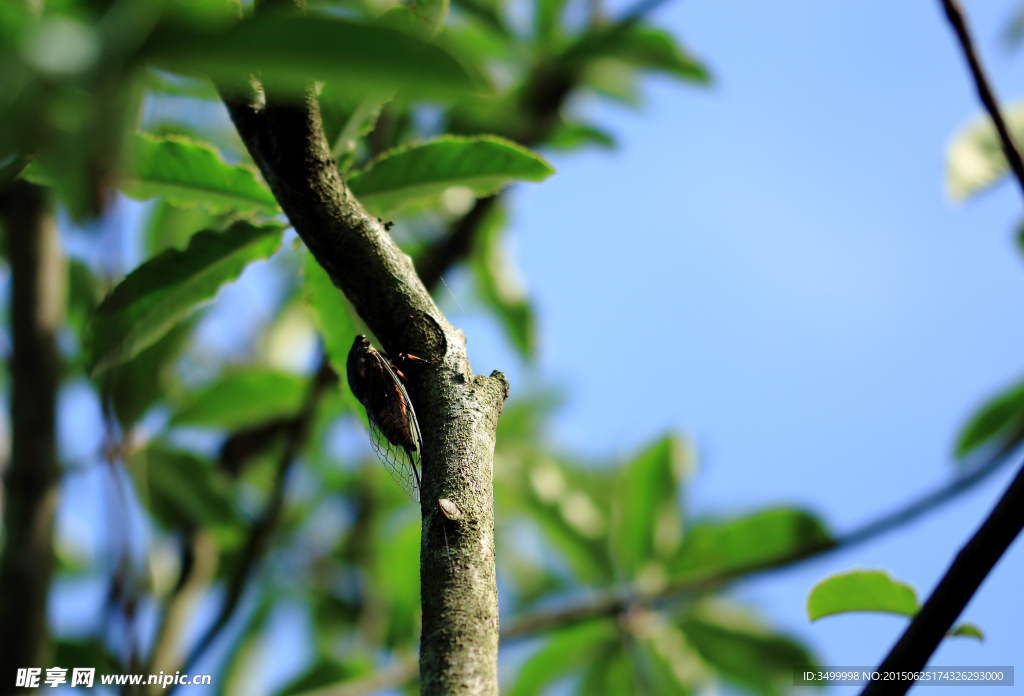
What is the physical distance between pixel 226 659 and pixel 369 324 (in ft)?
7.51

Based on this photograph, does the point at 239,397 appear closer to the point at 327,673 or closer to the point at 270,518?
the point at 270,518

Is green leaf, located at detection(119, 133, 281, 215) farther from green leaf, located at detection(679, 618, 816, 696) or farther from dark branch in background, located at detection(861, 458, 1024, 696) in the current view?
green leaf, located at detection(679, 618, 816, 696)

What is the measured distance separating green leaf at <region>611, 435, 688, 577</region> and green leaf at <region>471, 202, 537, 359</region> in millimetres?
538

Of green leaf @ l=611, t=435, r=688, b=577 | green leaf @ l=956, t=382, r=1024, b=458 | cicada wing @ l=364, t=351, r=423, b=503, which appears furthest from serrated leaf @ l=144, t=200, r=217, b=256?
green leaf @ l=956, t=382, r=1024, b=458

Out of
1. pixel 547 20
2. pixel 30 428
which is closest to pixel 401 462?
pixel 30 428

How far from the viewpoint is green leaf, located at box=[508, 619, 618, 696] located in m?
2.18

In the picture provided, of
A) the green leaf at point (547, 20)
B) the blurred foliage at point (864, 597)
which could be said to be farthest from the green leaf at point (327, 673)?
the green leaf at point (547, 20)

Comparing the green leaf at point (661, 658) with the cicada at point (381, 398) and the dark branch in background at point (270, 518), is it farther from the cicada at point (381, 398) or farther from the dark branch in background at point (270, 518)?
the cicada at point (381, 398)

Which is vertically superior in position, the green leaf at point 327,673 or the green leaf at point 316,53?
the green leaf at point 327,673

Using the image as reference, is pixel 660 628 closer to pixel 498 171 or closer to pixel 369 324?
pixel 498 171

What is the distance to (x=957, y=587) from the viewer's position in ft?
1.85

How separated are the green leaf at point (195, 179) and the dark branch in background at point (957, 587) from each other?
3.45 ft

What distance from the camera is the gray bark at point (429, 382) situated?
22.8 inches

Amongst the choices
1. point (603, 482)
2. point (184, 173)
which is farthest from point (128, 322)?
point (603, 482)
